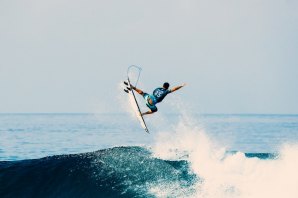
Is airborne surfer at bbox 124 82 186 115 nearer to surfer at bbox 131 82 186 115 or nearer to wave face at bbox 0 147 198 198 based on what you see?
surfer at bbox 131 82 186 115

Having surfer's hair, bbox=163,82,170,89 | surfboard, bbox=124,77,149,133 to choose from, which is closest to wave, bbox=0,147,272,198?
surfboard, bbox=124,77,149,133

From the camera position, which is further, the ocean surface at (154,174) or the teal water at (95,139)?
the teal water at (95,139)

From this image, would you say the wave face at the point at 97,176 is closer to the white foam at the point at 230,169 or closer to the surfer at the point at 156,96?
the white foam at the point at 230,169

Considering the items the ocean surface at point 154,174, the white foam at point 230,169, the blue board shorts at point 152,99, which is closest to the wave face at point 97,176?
the ocean surface at point 154,174

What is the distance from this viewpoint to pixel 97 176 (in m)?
14.3

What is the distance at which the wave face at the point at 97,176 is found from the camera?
44.0 ft

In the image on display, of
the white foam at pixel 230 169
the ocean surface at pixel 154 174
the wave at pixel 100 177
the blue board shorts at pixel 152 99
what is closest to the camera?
the white foam at pixel 230 169

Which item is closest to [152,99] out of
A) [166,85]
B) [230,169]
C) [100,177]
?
[166,85]

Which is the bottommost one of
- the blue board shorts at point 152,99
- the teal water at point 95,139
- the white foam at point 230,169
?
the white foam at point 230,169

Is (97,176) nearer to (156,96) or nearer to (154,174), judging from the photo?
(154,174)

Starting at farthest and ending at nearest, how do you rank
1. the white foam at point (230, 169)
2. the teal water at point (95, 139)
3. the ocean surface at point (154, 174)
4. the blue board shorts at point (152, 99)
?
1. the teal water at point (95, 139)
2. the blue board shorts at point (152, 99)
3. the ocean surface at point (154, 174)
4. the white foam at point (230, 169)

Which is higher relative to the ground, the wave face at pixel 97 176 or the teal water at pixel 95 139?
the teal water at pixel 95 139

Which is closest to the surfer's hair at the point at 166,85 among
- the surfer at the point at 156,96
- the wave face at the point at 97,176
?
the surfer at the point at 156,96

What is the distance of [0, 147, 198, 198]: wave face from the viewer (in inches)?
528
